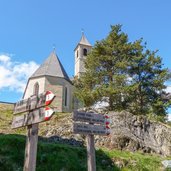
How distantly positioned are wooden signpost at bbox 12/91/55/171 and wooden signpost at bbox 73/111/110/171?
164 centimetres

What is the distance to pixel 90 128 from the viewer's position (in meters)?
8.42

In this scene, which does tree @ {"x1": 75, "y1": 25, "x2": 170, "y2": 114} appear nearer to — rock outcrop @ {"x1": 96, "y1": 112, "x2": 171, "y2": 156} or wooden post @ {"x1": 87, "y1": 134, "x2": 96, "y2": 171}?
rock outcrop @ {"x1": 96, "y1": 112, "x2": 171, "y2": 156}

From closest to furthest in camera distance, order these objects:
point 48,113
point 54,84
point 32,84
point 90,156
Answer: point 48,113
point 90,156
point 54,84
point 32,84

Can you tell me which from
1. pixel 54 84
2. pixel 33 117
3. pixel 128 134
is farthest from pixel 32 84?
pixel 33 117

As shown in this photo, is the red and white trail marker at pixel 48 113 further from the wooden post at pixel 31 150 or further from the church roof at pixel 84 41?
the church roof at pixel 84 41

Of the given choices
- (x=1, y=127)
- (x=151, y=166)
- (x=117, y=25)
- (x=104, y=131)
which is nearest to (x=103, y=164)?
(x=151, y=166)

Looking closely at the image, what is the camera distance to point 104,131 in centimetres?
879

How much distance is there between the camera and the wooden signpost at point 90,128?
26.8ft

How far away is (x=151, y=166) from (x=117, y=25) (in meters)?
19.5

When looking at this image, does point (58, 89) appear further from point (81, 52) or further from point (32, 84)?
point (81, 52)

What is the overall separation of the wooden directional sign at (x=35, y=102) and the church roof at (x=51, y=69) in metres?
26.9

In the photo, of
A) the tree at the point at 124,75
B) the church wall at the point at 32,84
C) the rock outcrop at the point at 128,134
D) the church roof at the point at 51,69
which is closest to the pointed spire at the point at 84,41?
the church roof at the point at 51,69

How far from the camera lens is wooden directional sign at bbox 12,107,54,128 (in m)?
6.17

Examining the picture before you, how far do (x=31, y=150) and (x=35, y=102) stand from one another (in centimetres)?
122
